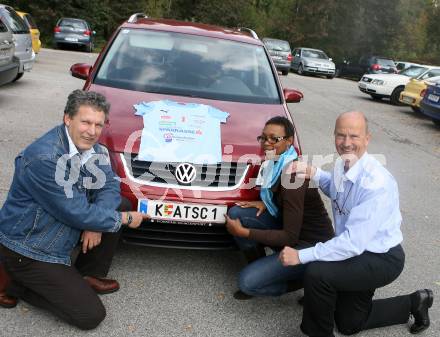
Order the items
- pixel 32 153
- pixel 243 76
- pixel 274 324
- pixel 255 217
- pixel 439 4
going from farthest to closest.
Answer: pixel 439 4 < pixel 243 76 < pixel 255 217 < pixel 274 324 < pixel 32 153

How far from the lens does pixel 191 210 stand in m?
3.28

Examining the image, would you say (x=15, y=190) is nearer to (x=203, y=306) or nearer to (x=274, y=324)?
(x=203, y=306)

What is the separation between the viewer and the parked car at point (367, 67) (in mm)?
27031

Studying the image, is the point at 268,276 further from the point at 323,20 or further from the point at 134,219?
the point at 323,20

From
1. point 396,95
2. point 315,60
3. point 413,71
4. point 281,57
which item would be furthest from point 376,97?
point 315,60

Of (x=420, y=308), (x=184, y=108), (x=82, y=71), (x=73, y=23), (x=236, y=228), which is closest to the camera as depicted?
(x=420, y=308)

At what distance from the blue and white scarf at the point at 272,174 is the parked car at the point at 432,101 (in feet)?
31.2

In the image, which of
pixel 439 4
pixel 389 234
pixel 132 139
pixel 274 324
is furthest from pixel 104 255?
pixel 439 4

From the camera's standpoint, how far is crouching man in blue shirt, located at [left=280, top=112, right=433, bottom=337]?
2.76m

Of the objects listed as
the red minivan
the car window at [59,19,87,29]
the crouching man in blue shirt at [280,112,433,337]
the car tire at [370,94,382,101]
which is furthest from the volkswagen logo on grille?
the car window at [59,19,87,29]

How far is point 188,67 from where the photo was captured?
472 centimetres

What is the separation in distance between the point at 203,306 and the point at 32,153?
1378 mm

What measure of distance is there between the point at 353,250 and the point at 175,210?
113cm

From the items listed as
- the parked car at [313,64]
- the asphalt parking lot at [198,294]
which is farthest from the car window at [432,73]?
the parked car at [313,64]
